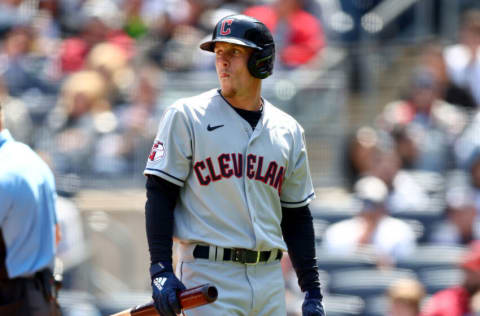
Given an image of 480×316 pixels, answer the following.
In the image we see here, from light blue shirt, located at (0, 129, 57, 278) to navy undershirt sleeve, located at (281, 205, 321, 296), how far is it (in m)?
1.19

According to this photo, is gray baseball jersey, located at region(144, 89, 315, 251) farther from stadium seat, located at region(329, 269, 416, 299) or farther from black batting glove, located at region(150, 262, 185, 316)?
stadium seat, located at region(329, 269, 416, 299)

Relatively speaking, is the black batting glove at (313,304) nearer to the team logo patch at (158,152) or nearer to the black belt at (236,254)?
the black belt at (236,254)

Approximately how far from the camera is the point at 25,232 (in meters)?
4.74

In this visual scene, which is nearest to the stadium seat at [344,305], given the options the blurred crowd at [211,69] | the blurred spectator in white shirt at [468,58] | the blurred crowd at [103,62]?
the blurred crowd at [211,69]

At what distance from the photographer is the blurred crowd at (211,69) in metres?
7.84

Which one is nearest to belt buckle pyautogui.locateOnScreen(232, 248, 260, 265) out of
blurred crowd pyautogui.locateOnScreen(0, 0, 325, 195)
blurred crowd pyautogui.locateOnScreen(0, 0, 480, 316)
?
blurred crowd pyautogui.locateOnScreen(0, 0, 480, 316)

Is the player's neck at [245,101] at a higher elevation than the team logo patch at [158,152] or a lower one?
higher

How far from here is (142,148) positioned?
9.20 m

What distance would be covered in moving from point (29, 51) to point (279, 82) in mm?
3087

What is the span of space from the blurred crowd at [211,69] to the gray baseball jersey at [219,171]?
9.55 ft

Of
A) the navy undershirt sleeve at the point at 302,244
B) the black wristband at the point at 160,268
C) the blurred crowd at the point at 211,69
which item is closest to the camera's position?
the black wristband at the point at 160,268

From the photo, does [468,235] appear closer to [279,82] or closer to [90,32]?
[279,82]

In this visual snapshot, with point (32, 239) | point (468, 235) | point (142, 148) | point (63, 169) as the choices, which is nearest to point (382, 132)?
point (468, 235)

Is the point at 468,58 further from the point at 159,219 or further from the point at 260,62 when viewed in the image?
the point at 159,219
